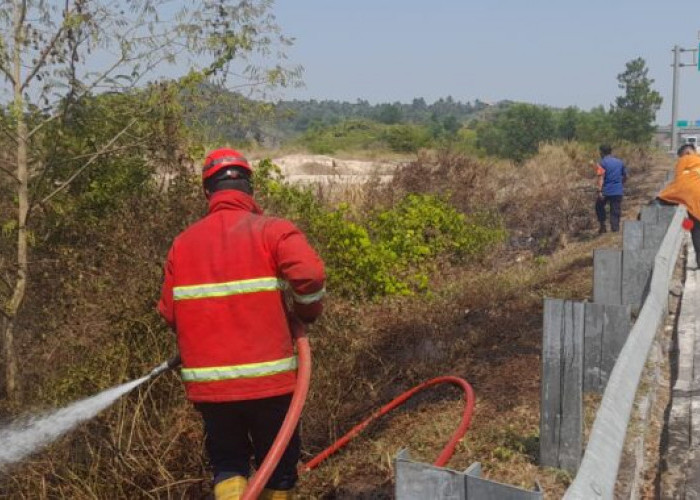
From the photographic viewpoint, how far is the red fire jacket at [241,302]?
11.8ft

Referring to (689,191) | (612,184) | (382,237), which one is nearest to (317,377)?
(689,191)

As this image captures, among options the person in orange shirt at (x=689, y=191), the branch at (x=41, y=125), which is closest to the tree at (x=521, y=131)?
the person in orange shirt at (x=689, y=191)

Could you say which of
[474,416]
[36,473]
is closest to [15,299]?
[36,473]

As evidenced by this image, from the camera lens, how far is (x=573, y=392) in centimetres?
375

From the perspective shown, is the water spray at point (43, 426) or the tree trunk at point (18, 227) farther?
the tree trunk at point (18, 227)

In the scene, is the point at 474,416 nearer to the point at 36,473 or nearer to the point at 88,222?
the point at 36,473

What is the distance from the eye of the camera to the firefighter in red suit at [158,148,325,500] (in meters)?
3.61

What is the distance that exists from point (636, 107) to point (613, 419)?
4287cm

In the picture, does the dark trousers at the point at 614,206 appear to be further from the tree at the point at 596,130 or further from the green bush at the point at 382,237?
the tree at the point at 596,130

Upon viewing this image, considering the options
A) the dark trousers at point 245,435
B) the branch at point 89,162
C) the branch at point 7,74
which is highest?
the branch at point 7,74

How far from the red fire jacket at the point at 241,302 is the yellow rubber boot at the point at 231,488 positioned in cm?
44

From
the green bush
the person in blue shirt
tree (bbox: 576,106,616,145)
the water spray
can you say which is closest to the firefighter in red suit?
the water spray

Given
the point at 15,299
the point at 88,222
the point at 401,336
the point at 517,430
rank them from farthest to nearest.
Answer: the point at 401,336 → the point at 88,222 → the point at 15,299 → the point at 517,430

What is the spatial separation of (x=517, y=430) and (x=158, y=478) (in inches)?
87.6
